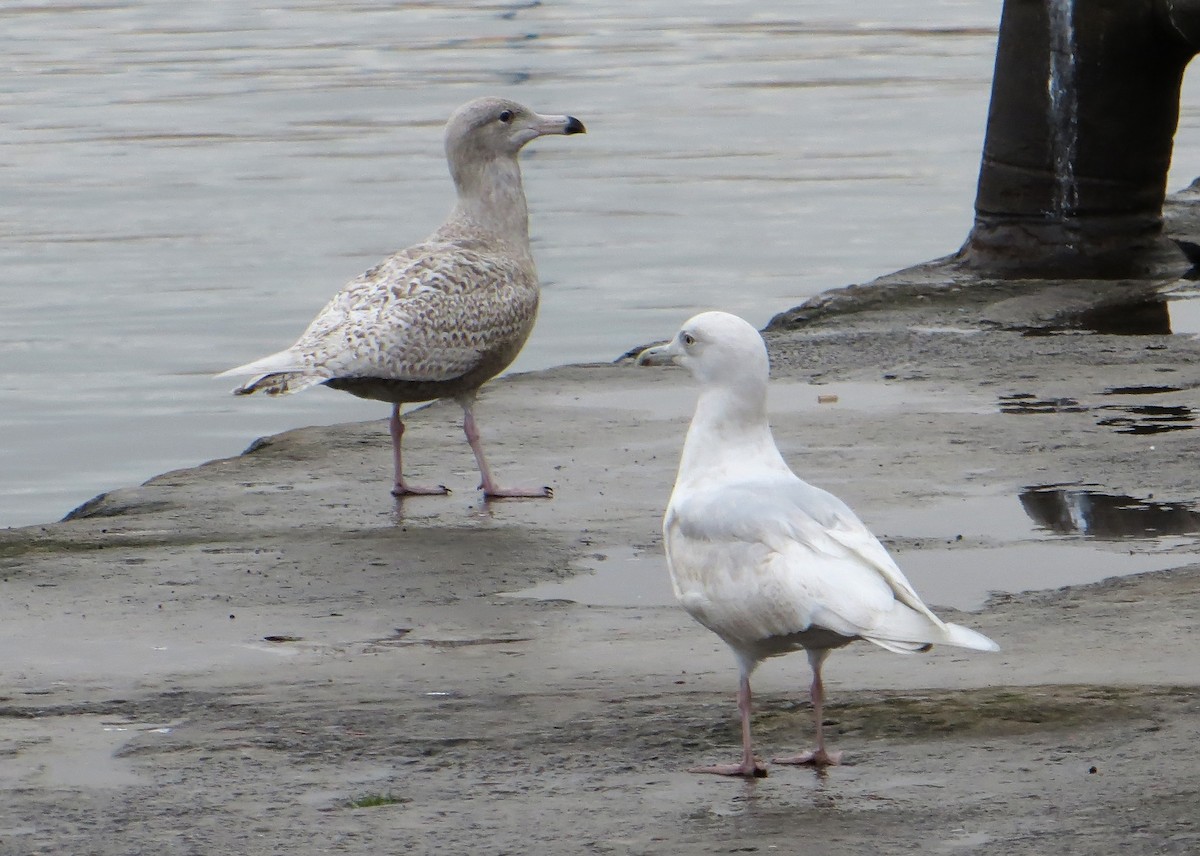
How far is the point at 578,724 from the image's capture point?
18.2 feet

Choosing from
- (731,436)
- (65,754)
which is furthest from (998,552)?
(65,754)

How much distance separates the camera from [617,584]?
716 centimetres

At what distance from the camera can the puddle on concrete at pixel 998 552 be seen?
698cm

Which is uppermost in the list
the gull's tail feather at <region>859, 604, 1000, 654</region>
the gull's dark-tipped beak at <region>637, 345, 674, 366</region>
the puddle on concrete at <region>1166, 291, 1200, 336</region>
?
the gull's dark-tipped beak at <region>637, 345, 674, 366</region>

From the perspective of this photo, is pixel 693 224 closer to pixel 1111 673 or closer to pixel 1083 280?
pixel 1083 280

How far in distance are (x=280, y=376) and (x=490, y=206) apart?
5.02ft

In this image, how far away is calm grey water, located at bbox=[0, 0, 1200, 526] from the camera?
543 inches

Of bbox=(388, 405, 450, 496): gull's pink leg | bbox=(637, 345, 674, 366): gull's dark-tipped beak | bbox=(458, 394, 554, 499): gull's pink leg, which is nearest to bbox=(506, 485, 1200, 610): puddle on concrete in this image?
bbox=(458, 394, 554, 499): gull's pink leg

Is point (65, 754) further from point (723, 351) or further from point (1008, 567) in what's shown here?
point (1008, 567)

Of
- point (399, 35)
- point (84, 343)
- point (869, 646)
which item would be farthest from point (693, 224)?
point (399, 35)

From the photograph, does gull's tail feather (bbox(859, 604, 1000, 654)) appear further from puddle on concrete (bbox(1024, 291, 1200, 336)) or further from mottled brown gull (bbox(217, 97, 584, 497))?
puddle on concrete (bbox(1024, 291, 1200, 336))

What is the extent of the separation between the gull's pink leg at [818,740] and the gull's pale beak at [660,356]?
42.9 inches

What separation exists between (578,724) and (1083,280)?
7.88 metres

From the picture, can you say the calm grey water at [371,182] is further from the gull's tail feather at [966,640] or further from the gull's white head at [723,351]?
the gull's tail feather at [966,640]
